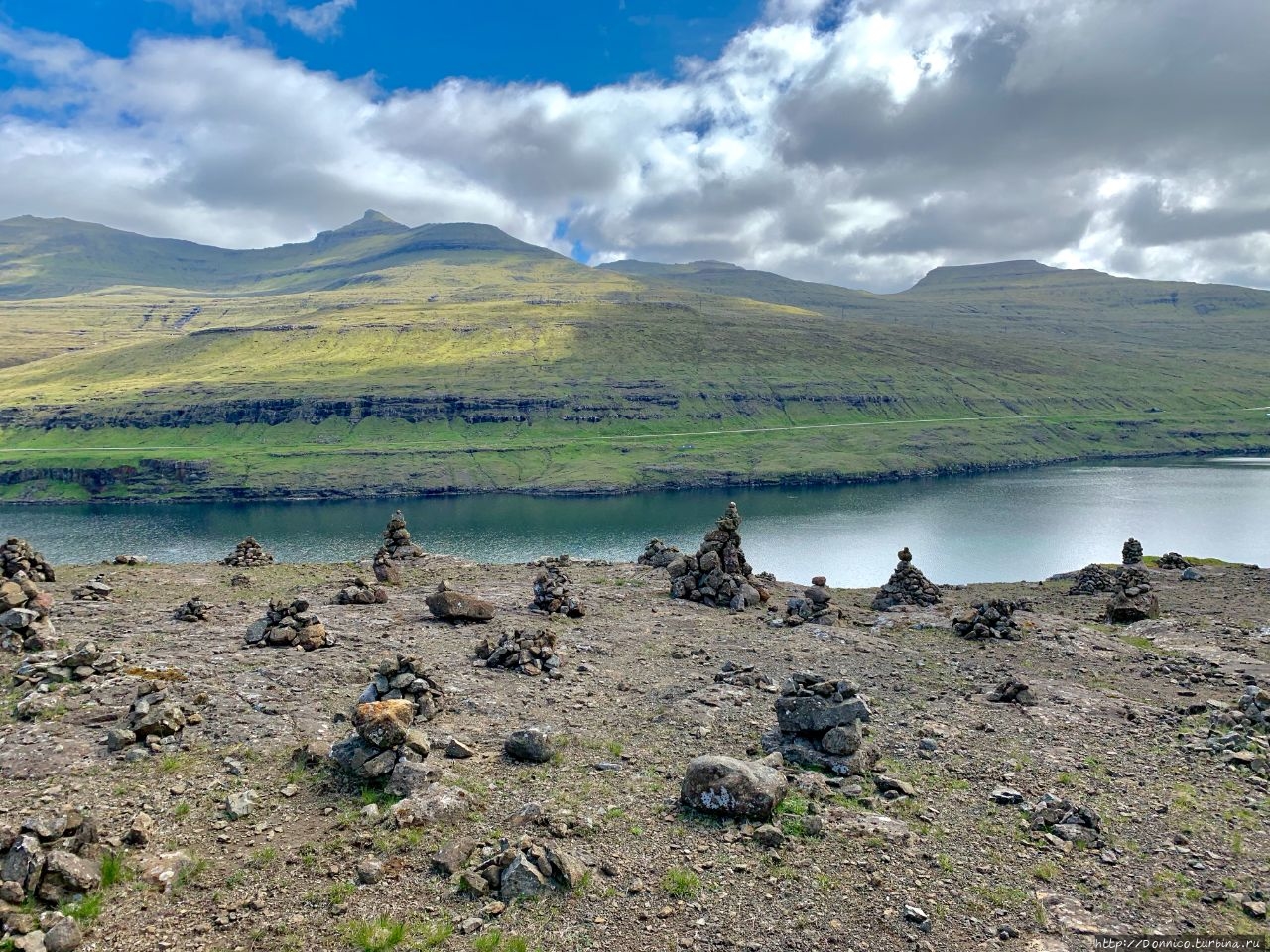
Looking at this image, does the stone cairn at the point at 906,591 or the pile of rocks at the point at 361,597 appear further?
the stone cairn at the point at 906,591

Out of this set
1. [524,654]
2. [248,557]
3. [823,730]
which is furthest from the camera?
[248,557]

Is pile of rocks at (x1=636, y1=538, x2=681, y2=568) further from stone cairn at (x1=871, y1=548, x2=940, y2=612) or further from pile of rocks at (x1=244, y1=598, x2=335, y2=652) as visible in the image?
pile of rocks at (x1=244, y1=598, x2=335, y2=652)

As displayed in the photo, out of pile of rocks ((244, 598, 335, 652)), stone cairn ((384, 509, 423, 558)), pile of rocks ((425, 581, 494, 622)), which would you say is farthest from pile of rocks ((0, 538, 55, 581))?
stone cairn ((384, 509, 423, 558))

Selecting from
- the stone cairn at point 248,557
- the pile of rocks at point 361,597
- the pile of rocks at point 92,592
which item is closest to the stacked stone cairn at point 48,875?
the pile of rocks at point 361,597

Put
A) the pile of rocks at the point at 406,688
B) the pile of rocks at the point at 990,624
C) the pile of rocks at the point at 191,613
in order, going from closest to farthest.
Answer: the pile of rocks at the point at 406,688 → the pile of rocks at the point at 191,613 → the pile of rocks at the point at 990,624

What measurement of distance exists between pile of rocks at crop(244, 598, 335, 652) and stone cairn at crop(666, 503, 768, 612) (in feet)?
71.9

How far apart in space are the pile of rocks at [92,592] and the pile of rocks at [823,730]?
35055 mm

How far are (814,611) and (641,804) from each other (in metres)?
26.5

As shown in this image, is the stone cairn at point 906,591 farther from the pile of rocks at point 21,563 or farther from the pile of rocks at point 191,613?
the pile of rocks at point 21,563

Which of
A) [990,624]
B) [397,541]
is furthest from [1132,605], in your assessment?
[397,541]

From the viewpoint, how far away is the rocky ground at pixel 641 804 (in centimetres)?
1450

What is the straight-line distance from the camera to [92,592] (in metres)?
38.8

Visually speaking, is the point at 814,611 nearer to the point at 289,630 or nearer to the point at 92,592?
the point at 289,630

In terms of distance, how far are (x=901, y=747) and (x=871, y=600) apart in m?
31.0
